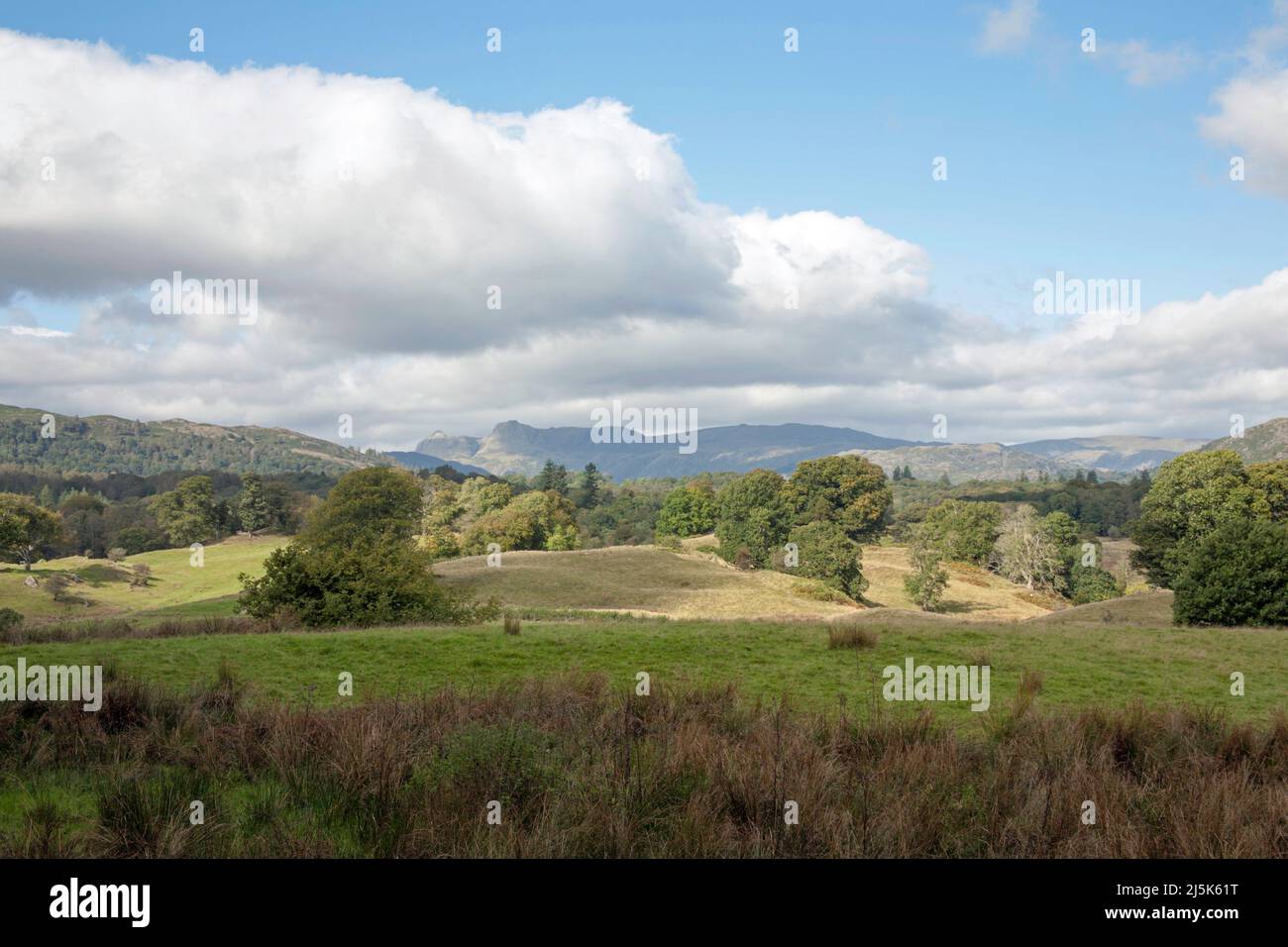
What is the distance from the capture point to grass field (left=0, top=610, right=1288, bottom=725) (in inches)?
563

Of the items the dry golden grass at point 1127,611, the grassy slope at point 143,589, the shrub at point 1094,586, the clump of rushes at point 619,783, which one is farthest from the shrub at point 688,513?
the clump of rushes at point 619,783

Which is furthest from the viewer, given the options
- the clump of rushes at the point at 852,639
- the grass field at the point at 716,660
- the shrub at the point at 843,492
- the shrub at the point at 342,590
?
the shrub at the point at 843,492

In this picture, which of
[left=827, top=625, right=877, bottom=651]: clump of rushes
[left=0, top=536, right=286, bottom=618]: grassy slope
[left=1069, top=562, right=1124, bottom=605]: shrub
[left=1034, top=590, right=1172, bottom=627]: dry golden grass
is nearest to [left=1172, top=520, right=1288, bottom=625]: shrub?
[left=1034, top=590, right=1172, bottom=627]: dry golden grass

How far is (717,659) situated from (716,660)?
129mm

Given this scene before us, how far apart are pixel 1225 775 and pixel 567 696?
707 centimetres

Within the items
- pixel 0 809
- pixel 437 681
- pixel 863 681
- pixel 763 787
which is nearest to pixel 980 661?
pixel 863 681

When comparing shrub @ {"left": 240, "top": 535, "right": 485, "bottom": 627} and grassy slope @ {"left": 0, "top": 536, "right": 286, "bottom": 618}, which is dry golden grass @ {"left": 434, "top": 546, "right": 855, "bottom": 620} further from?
shrub @ {"left": 240, "top": 535, "right": 485, "bottom": 627}

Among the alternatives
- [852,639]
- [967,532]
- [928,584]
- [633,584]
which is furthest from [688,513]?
[852,639]

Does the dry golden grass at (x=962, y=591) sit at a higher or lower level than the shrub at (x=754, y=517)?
lower

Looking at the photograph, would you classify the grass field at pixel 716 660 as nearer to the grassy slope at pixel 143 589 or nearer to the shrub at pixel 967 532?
the grassy slope at pixel 143 589

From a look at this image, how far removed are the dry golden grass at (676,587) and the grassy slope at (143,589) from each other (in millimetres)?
18458

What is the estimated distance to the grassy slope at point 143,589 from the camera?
6512 centimetres
